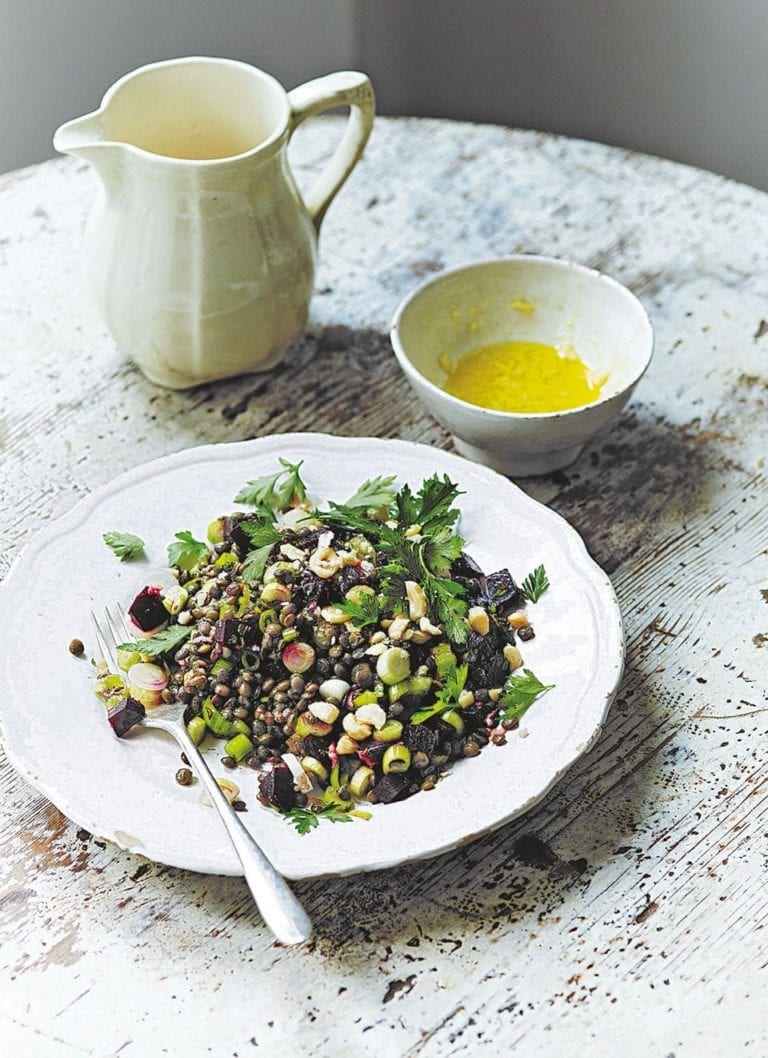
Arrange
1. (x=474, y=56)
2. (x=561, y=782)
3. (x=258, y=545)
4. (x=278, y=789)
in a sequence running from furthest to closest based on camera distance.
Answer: (x=474, y=56) → (x=258, y=545) → (x=561, y=782) → (x=278, y=789)

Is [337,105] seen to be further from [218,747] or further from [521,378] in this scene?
[218,747]

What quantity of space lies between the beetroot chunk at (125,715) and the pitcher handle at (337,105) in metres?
0.77

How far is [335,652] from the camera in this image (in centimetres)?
127

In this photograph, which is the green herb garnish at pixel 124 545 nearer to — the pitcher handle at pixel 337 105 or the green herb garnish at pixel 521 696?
the green herb garnish at pixel 521 696

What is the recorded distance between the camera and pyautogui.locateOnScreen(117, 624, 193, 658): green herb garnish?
1297 millimetres

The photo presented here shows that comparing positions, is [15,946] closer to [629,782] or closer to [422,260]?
[629,782]

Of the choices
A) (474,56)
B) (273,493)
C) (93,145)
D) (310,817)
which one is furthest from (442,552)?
(474,56)

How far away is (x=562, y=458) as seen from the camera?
1.61m

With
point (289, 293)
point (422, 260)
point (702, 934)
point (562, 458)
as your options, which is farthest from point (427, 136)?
point (702, 934)

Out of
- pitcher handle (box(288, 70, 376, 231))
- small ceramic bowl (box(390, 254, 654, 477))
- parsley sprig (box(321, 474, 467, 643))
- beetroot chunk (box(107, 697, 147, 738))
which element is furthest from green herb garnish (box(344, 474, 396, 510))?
pitcher handle (box(288, 70, 376, 231))

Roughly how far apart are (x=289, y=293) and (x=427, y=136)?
681 millimetres

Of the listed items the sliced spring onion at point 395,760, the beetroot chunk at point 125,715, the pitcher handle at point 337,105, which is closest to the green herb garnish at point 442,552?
the sliced spring onion at point 395,760

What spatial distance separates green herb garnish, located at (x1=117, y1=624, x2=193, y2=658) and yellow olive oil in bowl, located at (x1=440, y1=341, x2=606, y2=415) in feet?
1.71

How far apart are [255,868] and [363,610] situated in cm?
30
